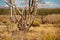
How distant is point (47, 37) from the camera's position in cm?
1334

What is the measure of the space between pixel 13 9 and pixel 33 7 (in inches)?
45.0

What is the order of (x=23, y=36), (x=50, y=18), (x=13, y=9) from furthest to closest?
1. (x=50, y=18)
2. (x=13, y=9)
3. (x=23, y=36)

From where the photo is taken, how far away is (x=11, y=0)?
15211 mm

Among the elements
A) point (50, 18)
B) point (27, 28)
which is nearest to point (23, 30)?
point (27, 28)

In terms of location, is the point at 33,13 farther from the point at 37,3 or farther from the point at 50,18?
the point at 50,18

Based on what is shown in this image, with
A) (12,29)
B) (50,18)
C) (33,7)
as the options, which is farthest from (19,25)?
(50,18)

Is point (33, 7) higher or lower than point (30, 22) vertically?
higher

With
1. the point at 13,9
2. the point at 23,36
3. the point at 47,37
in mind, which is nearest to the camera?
the point at 47,37

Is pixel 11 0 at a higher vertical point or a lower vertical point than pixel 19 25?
higher

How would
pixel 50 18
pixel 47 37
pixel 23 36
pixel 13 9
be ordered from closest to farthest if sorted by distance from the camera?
pixel 47 37 < pixel 23 36 < pixel 13 9 < pixel 50 18

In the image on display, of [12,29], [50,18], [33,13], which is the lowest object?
[50,18]

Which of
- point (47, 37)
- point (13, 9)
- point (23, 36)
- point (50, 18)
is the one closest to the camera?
point (47, 37)

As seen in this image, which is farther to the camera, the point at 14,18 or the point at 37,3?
the point at 14,18

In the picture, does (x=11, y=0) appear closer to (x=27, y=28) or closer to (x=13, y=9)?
(x=13, y=9)
